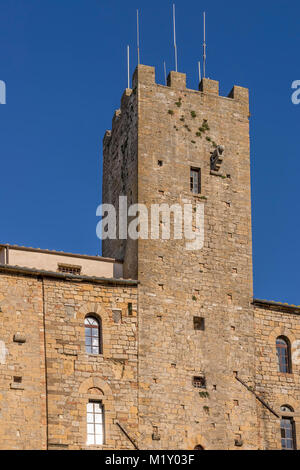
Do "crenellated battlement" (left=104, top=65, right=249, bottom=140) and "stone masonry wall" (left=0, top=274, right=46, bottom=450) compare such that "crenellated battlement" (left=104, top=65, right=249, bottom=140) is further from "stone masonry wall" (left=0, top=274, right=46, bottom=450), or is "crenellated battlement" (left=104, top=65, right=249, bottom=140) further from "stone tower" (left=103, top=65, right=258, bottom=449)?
"stone masonry wall" (left=0, top=274, right=46, bottom=450)

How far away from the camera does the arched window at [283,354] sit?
47500 millimetres

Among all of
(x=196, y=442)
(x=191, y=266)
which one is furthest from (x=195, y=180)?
(x=196, y=442)

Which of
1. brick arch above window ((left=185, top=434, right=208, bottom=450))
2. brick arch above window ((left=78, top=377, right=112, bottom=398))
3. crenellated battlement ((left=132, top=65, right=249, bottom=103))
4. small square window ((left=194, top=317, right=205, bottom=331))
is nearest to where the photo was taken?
brick arch above window ((left=78, top=377, right=112, bottom=398))

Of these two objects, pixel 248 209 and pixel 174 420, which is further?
pixel 248 209

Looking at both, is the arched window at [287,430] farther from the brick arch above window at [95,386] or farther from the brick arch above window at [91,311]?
the brick arch above window at [91,311]

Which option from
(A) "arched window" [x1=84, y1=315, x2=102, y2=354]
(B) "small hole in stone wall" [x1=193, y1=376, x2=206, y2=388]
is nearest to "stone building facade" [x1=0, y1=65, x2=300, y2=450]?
(B) "small hole in stone wall" [x1=193, y1=376, x2=206, y2=388]

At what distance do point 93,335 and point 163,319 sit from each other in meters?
2.85

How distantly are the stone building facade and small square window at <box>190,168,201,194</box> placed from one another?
6 centimetres

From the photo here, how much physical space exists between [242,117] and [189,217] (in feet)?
18.6

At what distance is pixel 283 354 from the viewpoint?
1881 inches

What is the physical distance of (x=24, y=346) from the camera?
43.0m

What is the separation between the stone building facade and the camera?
43031mm
